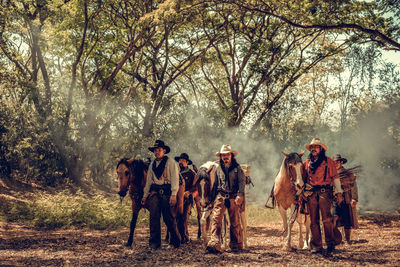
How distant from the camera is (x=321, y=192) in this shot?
7941 millimetres

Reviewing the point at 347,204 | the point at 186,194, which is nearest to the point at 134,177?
the point at 186,194

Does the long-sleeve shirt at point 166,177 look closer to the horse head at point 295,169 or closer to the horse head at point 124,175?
the horse head at point 124,175

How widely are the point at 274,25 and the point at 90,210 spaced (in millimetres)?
13094

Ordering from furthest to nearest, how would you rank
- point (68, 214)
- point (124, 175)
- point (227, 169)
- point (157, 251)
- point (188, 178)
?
point (68, 214), point (188, 178), point (124, 175), point (227, 169), point (157, 251)

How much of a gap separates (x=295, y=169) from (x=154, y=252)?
3.33 metres

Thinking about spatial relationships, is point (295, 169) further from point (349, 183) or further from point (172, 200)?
point (172, 200)

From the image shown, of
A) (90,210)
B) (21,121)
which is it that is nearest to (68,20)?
(21,121)

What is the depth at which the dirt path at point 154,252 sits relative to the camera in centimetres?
723

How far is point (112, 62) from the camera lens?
20844 millimetres

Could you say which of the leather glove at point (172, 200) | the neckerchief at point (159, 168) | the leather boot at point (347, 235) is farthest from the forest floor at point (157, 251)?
the neckerchief at point (159, 168)

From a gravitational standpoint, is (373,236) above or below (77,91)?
below

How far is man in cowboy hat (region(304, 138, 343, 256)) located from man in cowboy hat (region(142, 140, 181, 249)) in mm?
2765

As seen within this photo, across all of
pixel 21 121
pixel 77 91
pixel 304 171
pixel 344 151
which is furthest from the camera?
pixel 344 151

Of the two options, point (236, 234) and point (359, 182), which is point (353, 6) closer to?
point (236, 234)
